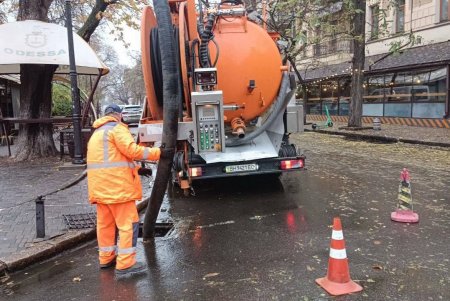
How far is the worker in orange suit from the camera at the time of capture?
167 inches

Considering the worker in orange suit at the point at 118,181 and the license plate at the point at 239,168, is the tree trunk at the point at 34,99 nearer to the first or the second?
the license plate at the point at 239,168

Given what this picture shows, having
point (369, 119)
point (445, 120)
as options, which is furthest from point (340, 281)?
point (369, 119)

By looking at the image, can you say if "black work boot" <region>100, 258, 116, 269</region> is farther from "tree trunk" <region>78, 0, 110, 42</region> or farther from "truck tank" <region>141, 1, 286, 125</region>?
"tree trunk" <region>78, 0, 110, 42</region>

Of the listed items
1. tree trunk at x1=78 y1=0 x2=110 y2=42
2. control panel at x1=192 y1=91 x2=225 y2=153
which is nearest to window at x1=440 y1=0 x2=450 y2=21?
tree trunk at x1=78 y1=0 x2=110 y2=42

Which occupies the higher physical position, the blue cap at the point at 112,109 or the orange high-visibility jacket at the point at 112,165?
the blue cap at the point at 112,109

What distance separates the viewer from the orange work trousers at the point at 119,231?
169 inches

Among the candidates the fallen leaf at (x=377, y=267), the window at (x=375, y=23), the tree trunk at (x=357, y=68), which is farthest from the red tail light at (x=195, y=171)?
the tree trunk at (x=357, y=68)

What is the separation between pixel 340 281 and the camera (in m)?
3.71

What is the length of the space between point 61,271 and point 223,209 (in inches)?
109

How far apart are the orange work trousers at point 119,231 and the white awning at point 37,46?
708 centimetres

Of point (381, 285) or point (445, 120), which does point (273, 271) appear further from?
A: point (445, 120)

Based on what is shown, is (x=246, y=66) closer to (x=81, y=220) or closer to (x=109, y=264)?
(x=81, y=220)

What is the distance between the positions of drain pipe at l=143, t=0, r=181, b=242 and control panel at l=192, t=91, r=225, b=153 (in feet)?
3.24

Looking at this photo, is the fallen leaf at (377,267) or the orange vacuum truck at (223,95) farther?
the orange vacuum truck at (223,95)
